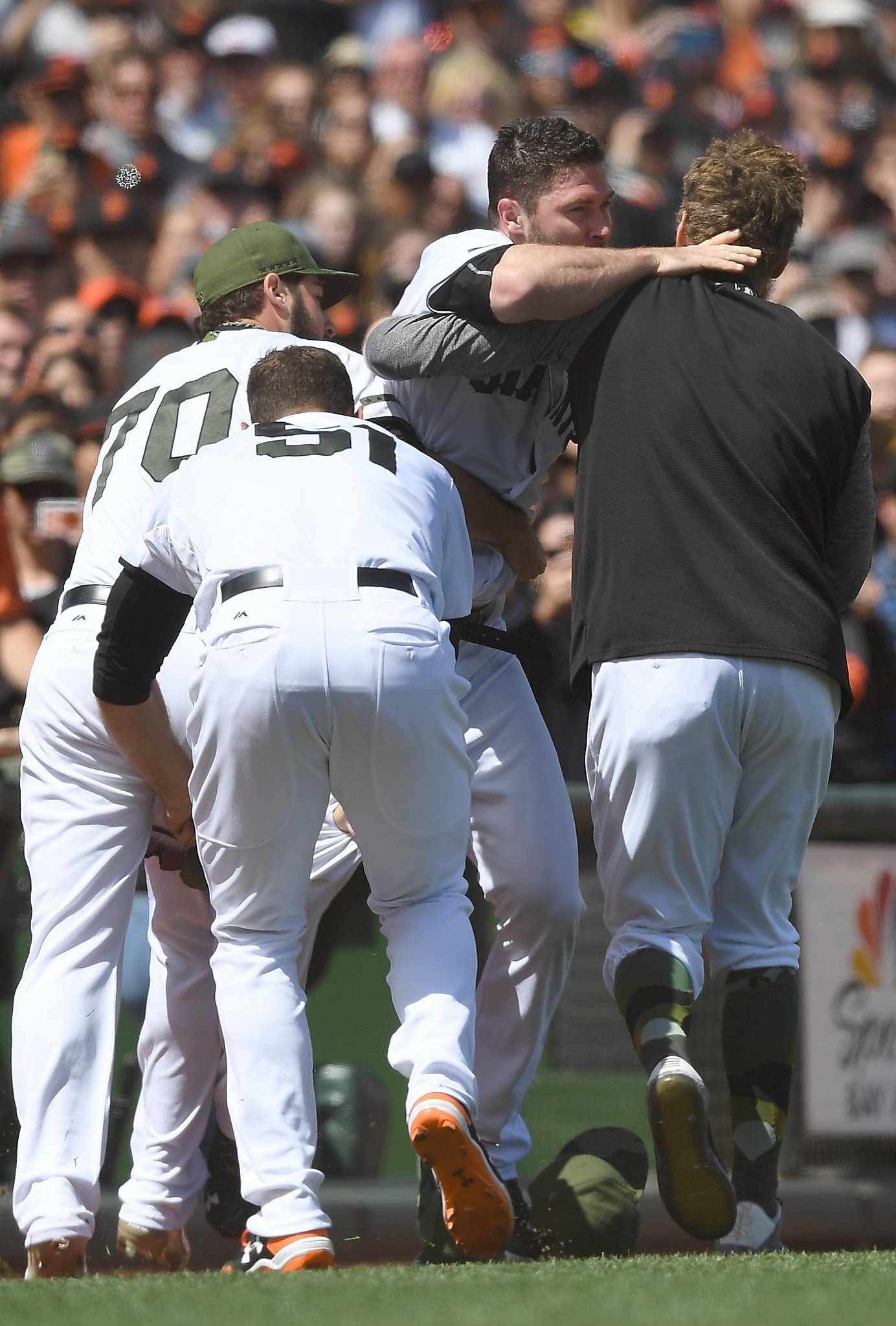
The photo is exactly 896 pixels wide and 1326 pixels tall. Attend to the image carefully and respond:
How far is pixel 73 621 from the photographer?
434 centimetres

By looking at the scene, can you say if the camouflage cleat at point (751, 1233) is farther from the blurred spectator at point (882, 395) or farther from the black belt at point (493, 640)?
the blurred spectator at point (882, 395)

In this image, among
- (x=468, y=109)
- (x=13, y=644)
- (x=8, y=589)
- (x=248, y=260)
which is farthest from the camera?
(x=468, y=109)

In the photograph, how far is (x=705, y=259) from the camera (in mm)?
4109

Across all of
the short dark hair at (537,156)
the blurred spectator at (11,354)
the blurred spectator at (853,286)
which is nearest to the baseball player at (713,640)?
the short dark hair at (537,156)

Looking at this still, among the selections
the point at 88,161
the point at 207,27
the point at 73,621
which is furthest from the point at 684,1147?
the point at 207,27

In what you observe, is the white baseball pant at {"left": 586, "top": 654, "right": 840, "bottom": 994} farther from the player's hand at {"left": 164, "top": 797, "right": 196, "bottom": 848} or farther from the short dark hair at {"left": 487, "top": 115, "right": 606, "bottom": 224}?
the short dark hair at {"left": 487, "top": 115, "right": 606, "bottom": 224}

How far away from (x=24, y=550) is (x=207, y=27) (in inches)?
264

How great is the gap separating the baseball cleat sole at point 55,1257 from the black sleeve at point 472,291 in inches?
85.7

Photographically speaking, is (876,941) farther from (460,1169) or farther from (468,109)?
(468,109)

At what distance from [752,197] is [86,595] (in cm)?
180

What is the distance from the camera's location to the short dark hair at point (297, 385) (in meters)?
4.04

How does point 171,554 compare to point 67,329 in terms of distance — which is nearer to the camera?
point 171,554

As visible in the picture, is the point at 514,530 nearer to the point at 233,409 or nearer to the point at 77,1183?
the point at 233,409

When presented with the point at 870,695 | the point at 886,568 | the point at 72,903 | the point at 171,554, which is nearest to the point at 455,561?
the point at 171,554
